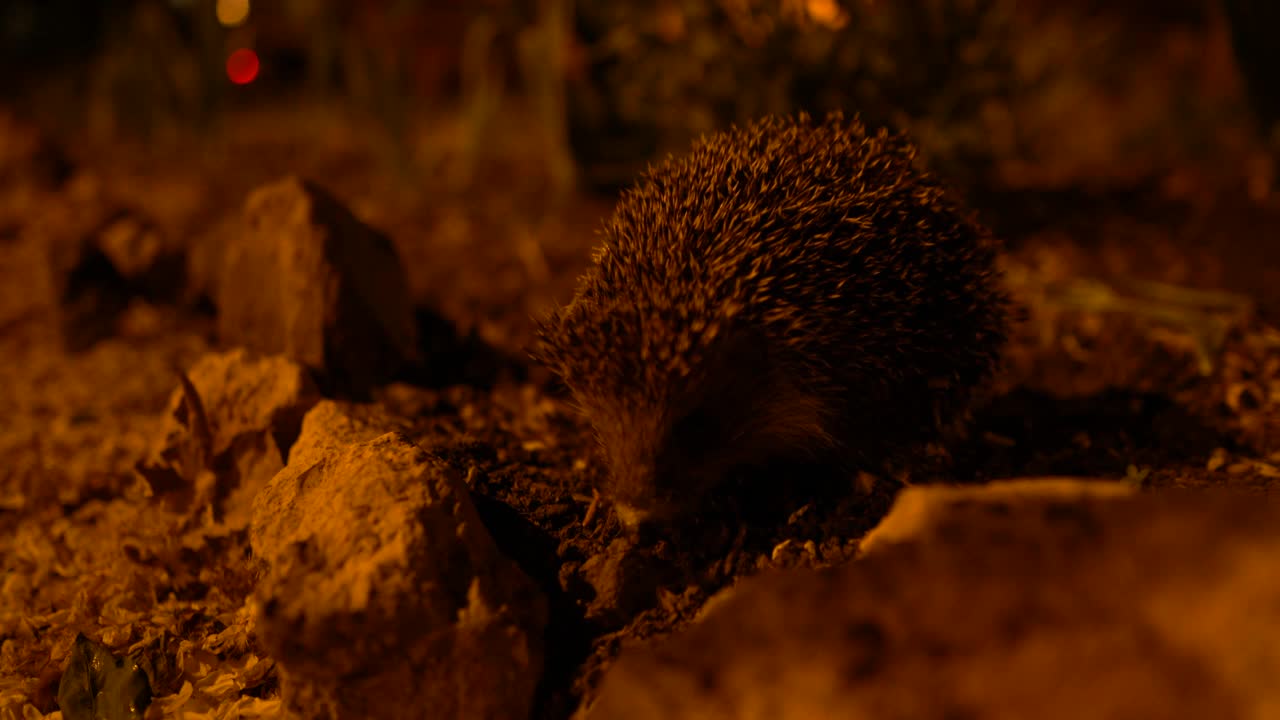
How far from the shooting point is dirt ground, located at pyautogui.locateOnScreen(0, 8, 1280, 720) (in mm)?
2729

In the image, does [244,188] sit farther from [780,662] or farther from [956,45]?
[780,662]

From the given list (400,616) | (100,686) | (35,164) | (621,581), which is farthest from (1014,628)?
(35,164)

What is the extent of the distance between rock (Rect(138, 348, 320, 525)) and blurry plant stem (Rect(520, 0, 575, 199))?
396cm

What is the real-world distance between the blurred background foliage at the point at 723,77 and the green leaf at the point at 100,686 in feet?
14.1

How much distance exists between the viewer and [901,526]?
2166mm

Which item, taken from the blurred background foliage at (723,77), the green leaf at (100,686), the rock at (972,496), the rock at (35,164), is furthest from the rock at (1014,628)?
the rock at (35,164)

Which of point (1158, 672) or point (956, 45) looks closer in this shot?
point (1158, 672)

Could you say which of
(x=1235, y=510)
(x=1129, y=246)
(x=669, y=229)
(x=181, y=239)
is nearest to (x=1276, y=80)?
(x=1129, y=246)

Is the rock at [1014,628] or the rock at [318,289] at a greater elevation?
the rock at [318,289]

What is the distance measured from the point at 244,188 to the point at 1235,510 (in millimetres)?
8135

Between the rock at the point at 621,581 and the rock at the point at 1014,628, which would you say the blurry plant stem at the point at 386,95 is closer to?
the rock at the point at 621,581

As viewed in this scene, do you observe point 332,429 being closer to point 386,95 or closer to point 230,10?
point 386,95

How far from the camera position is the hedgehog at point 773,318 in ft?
8.69

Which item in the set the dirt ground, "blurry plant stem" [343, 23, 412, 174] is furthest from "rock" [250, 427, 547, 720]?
"blurry plant stem" [343, 23, 412, 174]
